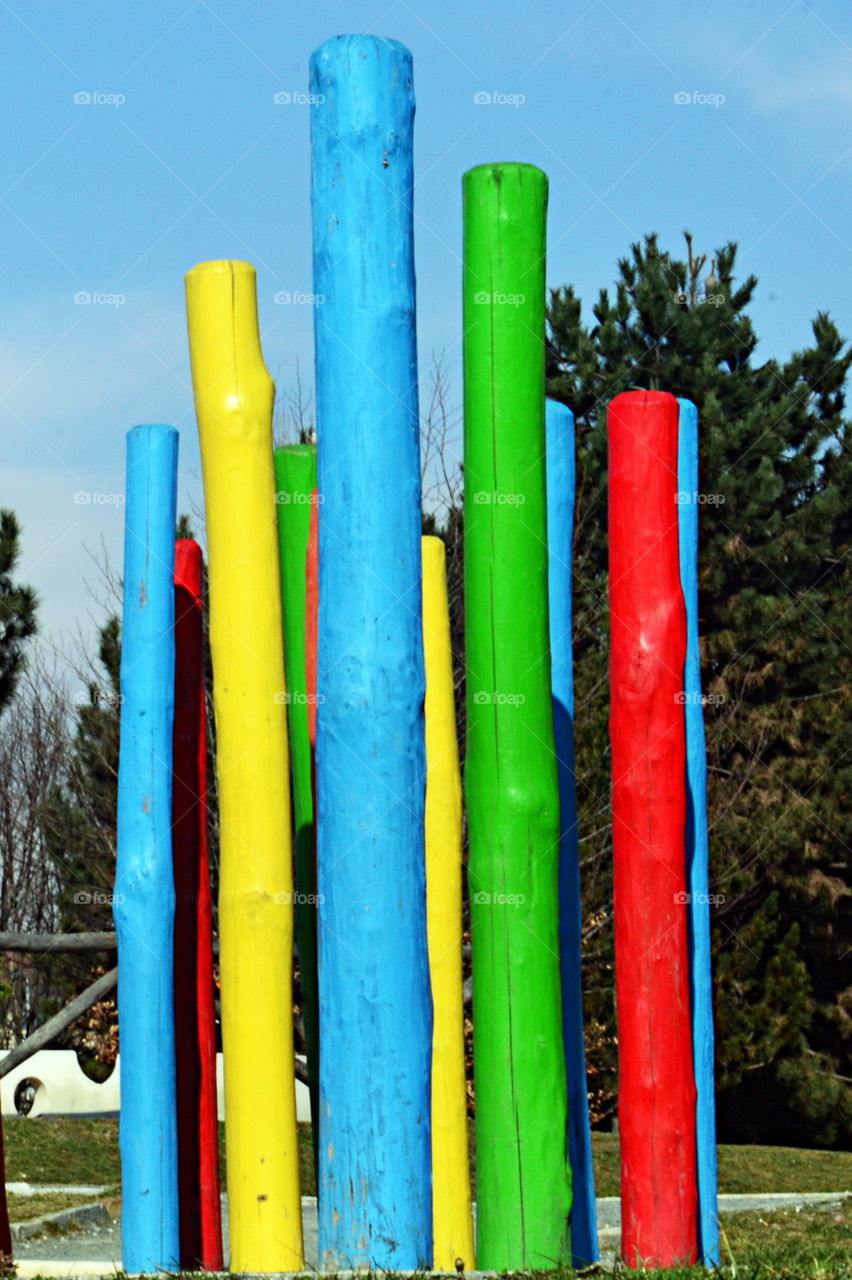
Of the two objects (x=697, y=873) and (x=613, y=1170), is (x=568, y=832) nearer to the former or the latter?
(x=697, y=873)

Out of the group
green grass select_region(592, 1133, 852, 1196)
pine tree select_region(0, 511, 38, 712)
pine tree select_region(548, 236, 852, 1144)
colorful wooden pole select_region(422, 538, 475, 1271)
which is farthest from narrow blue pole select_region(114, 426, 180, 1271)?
pine tree select_region(548, 236, 852, 1144)

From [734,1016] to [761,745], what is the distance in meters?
4.14

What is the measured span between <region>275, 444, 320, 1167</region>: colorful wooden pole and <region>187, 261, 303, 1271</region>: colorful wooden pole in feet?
1.99

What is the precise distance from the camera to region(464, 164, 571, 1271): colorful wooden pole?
547 cm

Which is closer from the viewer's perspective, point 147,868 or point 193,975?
point 147,868

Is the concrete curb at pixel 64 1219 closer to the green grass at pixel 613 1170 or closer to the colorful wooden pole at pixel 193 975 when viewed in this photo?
the green grass at pixel 613 1170

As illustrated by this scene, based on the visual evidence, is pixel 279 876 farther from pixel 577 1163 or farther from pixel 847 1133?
pixel 847 1133

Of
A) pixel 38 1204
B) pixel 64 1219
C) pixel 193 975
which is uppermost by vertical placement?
pixel 193 975

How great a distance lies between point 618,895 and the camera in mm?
6277

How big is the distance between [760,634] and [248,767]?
21.5 metres

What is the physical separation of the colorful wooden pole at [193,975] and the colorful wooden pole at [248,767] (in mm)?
944

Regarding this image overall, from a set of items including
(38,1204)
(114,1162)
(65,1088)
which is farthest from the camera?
(65,1088)

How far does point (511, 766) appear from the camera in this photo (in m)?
5.52

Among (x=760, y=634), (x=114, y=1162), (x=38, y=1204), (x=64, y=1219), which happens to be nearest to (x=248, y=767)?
(x=64, y=1219)
